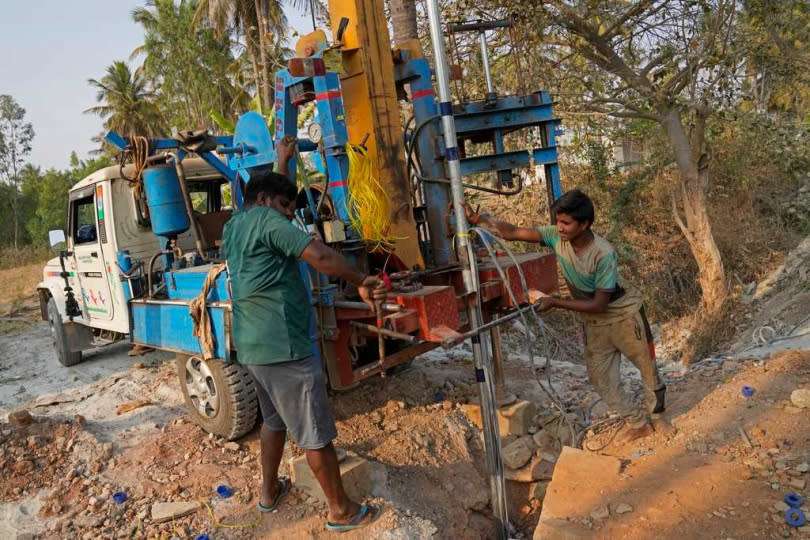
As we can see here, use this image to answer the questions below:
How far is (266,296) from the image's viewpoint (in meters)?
Answer: 2.89

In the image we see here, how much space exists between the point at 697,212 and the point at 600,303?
4716 mm

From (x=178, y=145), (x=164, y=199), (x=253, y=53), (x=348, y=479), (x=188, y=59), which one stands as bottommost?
(x=348, y=479)

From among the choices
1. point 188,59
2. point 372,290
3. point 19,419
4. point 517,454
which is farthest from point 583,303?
point 188,59

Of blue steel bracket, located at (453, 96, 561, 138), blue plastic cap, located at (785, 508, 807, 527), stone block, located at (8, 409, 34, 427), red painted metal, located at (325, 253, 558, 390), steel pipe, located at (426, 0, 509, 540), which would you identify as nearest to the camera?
blue plastic cap, located at (785, 508, 807, 527)

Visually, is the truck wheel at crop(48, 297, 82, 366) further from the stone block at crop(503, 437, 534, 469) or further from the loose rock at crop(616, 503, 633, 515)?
the loose rock at crop(616, 503, 633, 515)

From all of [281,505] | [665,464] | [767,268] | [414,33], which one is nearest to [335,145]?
[414,33]

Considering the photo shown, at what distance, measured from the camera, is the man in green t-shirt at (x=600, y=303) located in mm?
3512

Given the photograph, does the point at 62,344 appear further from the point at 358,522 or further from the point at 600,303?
the point at 600,303

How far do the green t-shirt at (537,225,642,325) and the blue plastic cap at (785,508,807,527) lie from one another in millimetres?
1349

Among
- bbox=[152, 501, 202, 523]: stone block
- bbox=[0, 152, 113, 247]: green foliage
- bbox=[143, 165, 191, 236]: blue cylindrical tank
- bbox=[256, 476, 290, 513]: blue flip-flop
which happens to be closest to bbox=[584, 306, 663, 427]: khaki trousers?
bbox=[256, 476, 290, 513]: blue flip-flop

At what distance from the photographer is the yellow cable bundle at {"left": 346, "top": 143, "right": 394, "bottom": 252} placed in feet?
11.7

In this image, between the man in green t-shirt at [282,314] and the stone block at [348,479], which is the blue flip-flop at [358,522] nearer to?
the man in green t-shirt at [282,314]

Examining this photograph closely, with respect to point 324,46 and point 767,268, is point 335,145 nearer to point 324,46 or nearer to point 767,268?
point 324,46

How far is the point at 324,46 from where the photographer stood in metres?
3.53
